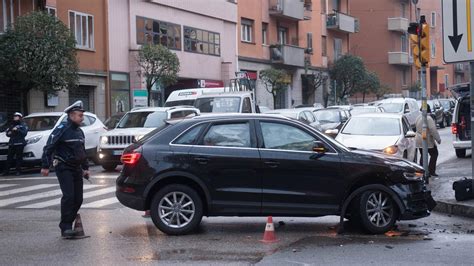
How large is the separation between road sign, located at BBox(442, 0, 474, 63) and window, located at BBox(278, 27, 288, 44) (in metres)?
35.4

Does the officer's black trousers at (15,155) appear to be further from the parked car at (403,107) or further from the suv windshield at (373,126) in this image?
the parked car at (403,107)

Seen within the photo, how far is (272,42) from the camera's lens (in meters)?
46.2

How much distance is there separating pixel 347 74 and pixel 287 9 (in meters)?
8.15

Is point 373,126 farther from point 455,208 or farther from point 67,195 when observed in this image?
point 67,195

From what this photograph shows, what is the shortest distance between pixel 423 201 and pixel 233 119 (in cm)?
299

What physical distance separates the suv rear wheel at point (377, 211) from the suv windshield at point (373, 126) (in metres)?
7.23

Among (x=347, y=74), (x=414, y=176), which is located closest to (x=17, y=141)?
(x=414, y=176)

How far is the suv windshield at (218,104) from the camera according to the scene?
21758 millimetres

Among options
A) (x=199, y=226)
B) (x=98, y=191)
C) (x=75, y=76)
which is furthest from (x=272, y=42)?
(x=199, y=226)

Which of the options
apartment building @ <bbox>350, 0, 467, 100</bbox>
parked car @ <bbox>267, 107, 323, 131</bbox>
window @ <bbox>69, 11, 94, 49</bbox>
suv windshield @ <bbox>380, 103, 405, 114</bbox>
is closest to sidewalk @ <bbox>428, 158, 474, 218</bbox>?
parked car @ <bbox>267, 107, 323, 131</bbox>

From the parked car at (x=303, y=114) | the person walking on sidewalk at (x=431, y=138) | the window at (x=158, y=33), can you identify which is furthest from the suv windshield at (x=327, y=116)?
the person walking on sidewalk at (x=431, y=138)

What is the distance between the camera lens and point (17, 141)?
19.0 m

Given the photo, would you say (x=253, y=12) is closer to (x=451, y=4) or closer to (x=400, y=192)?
(x=451, y=4)

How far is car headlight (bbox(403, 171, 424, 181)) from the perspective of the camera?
9766 millimetres
